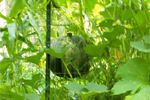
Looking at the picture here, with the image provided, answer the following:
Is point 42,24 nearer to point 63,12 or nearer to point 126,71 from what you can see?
point 63,12

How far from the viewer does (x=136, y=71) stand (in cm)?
69

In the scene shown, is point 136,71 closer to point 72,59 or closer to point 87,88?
point 87,88

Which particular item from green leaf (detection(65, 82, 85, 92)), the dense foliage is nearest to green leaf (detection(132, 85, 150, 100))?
the dense foliage

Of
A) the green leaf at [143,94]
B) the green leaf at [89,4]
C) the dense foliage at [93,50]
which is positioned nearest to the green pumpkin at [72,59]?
the dense foliage at [93,50]

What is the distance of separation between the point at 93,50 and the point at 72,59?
77 millimetres

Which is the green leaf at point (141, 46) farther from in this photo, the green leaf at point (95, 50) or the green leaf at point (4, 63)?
the green leaf at point (4, 63)

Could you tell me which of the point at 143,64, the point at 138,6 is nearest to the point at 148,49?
the point at 143,64

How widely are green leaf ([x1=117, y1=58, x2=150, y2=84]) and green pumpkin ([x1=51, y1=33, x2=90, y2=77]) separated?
0.58 ft

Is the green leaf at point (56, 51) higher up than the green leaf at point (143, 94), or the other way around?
the green leaf at point (56, 51)

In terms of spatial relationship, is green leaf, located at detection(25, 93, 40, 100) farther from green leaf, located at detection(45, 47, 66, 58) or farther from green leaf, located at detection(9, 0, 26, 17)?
green leaf, located at detection(9, 0, 26, 17)

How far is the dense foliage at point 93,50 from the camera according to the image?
0.68 m

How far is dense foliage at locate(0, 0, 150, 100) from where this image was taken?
680 mm

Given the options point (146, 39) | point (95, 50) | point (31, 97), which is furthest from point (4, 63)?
point (146, 39)

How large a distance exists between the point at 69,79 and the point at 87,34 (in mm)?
114
